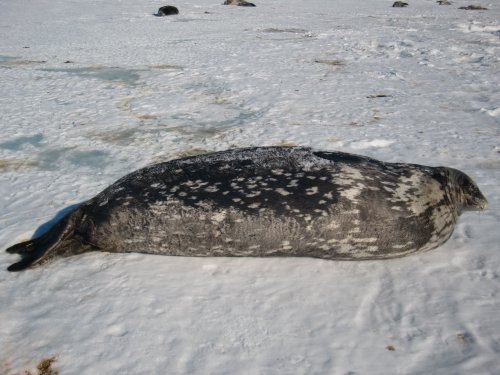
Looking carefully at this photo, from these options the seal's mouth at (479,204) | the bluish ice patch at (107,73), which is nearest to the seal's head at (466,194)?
the seal's mouth at (479,204)

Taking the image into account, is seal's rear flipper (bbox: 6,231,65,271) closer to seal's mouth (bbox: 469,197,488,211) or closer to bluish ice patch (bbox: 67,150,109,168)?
bluish ice patch (bbox: 67,150,109,168)

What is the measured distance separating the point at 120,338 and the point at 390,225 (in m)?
1.48

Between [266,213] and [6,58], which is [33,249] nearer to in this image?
[266,213]

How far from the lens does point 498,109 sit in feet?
17.5

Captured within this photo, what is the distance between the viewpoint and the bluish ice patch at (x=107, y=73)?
24.3 ft

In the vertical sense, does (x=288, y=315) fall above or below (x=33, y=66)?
below

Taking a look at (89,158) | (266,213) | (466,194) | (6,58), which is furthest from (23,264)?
(6,58)

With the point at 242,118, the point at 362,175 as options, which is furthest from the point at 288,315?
the point at 242,118

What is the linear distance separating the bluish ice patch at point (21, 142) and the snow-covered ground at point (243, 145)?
30 millimetres

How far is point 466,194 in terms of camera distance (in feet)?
9.62

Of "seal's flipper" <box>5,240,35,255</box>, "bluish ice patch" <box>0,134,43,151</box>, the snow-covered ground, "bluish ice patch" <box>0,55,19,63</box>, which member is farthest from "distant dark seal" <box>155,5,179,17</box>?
"seal's flipper" <box>5,240,35,255</box>

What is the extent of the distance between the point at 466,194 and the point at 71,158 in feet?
11.1

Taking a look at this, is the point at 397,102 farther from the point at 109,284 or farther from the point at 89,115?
the point at 109,284

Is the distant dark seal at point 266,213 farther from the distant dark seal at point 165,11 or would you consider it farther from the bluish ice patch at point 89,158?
the distant dark seal at point 165,11
